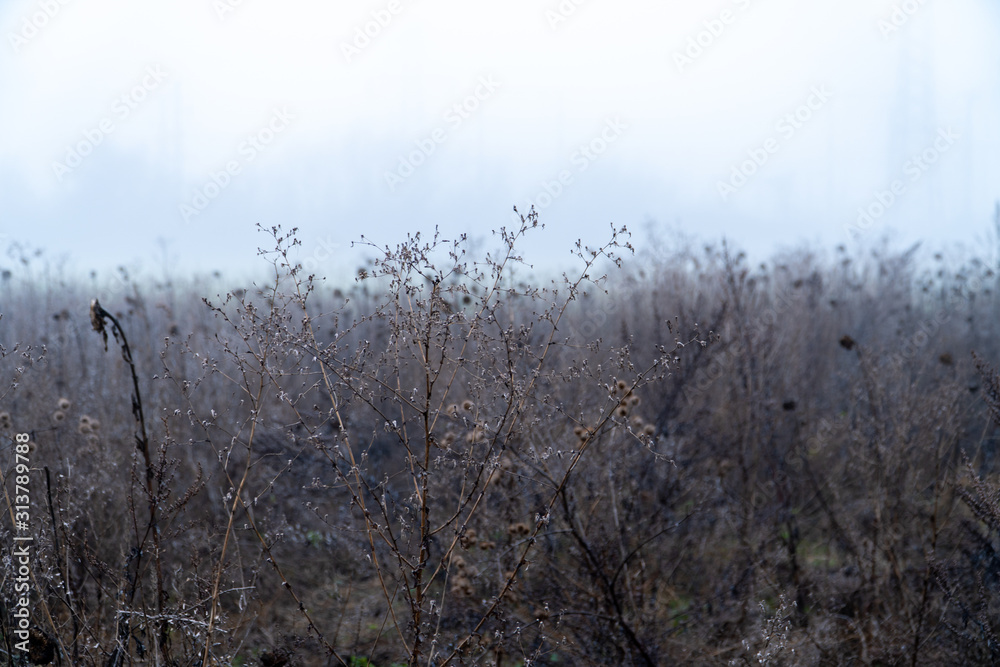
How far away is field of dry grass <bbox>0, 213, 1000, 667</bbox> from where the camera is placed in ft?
6.82

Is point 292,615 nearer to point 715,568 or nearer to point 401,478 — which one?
point 401,478

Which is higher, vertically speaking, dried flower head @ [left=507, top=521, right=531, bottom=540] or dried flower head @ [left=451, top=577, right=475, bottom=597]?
dried flower head @ [left=507, top=521, right=531, bottom=540]

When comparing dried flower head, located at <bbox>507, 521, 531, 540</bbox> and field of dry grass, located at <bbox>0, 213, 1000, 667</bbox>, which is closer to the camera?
field of dry grass, located at <bbox>0, 213, 1000, 667</bbox>

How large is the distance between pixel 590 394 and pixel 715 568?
5.10 feet

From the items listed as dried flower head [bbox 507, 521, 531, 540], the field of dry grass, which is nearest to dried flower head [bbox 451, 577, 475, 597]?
the field of dry grass

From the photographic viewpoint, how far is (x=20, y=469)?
2.52 meters

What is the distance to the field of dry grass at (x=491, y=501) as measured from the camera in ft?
6.82

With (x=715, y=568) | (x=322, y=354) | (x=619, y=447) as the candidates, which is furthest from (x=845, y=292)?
(x=322, y=354)

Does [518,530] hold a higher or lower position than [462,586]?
higher

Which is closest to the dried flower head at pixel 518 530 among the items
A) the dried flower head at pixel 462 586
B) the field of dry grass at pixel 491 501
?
the field of dry grass at pixel 491 501

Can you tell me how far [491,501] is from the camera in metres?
3.77

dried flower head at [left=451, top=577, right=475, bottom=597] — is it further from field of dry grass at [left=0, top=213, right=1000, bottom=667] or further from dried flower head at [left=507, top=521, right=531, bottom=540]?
dried flower head at [left=507, top=521, right=531, bottom=540]

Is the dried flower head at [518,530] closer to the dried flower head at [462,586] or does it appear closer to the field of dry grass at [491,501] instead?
the field of dry grass at [491,501]

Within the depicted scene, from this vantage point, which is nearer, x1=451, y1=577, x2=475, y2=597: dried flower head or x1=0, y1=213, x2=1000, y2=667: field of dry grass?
x1=0, y1=213, x2=1000, y2=667: field of dry grass
